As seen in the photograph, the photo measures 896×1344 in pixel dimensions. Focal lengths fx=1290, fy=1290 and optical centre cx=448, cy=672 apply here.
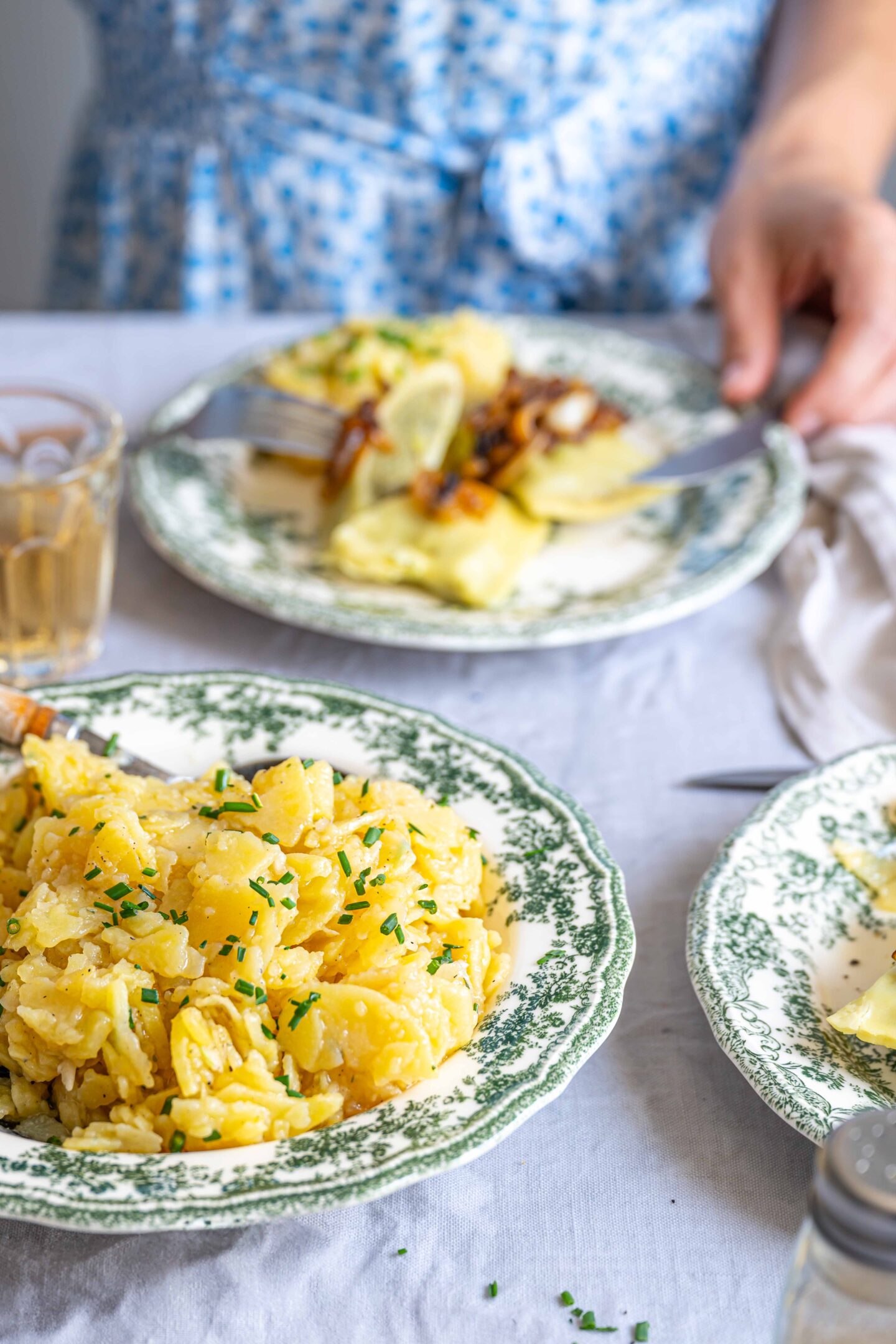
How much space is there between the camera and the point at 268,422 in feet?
7.32

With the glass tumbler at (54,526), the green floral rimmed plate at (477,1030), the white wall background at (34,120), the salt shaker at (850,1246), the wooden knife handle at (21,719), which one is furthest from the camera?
the white wall background at (34,120)

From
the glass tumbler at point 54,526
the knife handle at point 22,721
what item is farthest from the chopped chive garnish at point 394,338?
the knife handle at point 22,721

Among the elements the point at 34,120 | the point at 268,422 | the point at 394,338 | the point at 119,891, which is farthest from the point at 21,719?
the point at 34,120

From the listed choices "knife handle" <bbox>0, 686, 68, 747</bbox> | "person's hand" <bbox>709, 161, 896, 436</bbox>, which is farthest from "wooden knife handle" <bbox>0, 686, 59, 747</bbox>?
"person's hand" <bbox>709, 161, 896, 436</bbox>

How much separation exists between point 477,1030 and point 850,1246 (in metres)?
0.46

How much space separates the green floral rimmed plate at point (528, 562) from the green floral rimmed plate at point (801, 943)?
17.7 inches

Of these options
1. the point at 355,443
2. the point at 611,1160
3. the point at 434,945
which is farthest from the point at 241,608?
the point at 611,1160

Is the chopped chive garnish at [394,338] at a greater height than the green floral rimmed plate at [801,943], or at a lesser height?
greater

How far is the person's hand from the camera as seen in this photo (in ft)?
7.88

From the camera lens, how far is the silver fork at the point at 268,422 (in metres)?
2.21

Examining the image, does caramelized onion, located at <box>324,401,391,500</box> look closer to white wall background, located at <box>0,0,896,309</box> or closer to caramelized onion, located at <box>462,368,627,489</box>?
caramelized onion, located at <box>462,368,627,489</box>

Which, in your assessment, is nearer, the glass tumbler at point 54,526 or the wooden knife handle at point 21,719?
the wooden knife handle at point 21,719

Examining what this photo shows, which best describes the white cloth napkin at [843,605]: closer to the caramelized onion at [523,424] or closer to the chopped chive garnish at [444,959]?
the caramelized onion at [523,424]

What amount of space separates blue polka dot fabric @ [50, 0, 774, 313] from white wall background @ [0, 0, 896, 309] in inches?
84.8
